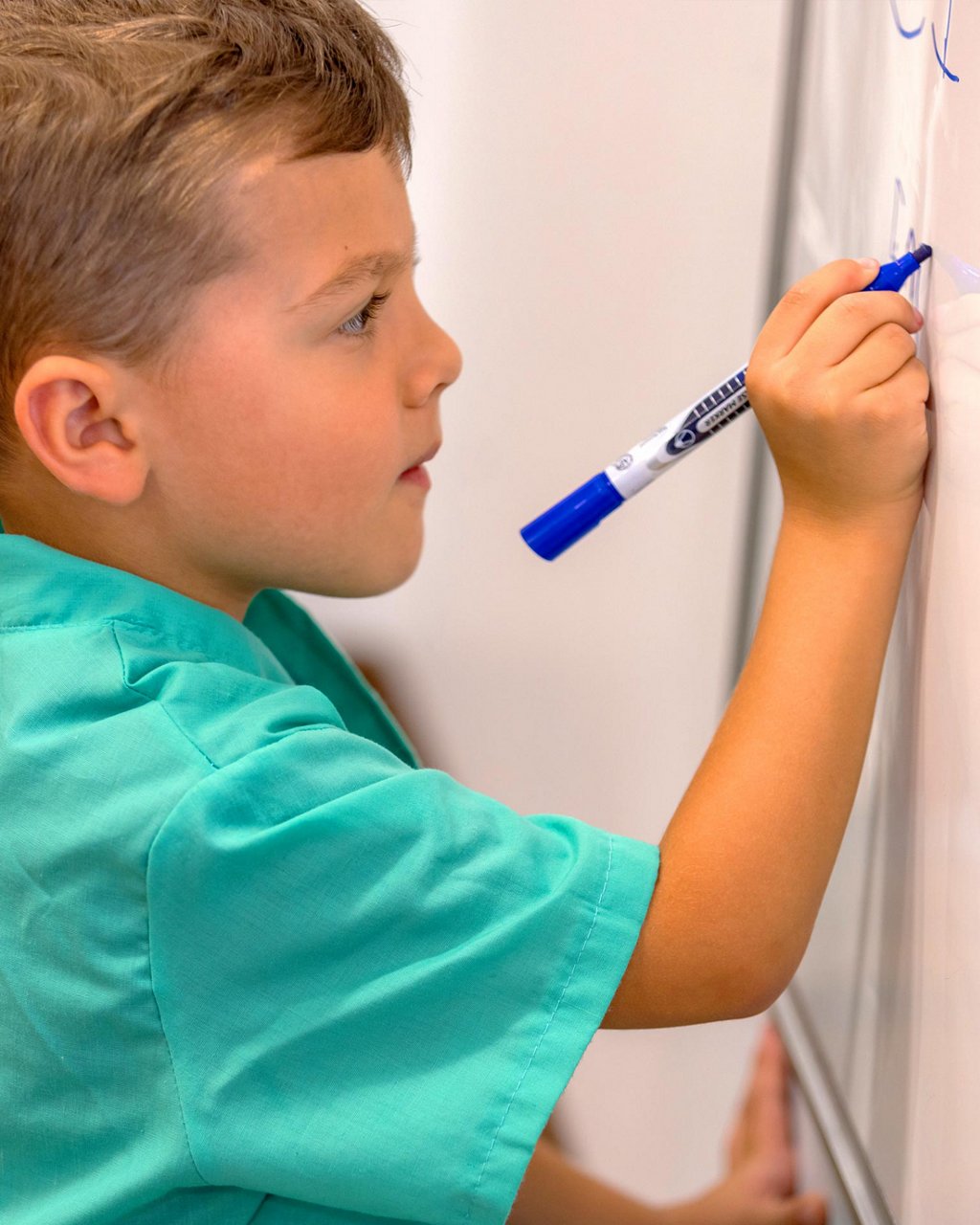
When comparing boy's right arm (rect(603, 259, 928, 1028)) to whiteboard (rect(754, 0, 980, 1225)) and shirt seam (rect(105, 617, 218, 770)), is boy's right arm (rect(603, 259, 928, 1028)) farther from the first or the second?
shirt seam (rect(105, 617, 218, 770))

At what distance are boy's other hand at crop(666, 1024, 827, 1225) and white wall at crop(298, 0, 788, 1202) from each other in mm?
60

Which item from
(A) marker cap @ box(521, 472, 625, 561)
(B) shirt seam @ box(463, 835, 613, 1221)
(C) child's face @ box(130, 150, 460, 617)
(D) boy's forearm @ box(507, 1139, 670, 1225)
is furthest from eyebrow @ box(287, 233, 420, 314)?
(D) boy's forearm @ box(507, 1139, 670, 1225)

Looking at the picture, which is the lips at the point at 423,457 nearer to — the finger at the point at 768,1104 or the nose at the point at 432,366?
the nose at the point at 432,366

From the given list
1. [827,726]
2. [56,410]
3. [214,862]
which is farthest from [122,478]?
[827,726]

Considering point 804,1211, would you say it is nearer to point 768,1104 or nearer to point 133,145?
point 768,1104

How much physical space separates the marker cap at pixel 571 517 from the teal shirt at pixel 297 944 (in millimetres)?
114

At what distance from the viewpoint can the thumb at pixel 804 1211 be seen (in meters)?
0.62

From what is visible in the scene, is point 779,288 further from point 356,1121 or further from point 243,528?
point 356,1121

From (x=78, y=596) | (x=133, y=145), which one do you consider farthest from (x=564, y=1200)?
(x=133, y=145)

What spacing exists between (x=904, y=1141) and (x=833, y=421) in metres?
0.25

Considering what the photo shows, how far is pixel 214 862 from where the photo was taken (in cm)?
44

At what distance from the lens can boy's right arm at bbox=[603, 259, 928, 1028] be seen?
1.48ft

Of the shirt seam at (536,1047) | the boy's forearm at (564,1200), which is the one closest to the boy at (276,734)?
the shirt seam at (536,1047)

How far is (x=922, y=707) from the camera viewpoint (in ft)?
1.50
